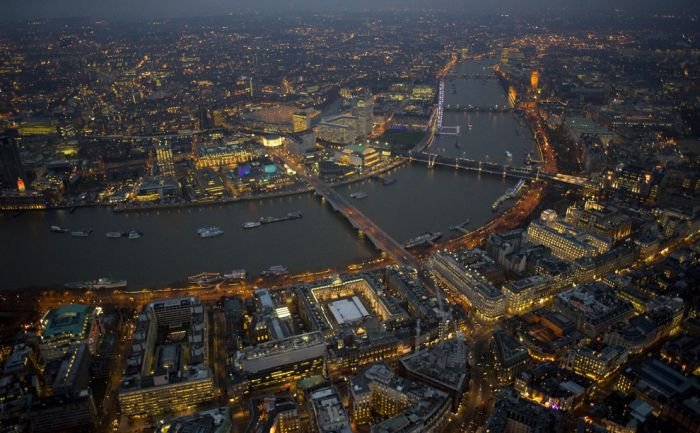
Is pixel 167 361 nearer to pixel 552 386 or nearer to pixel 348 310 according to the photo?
pixel 348 310

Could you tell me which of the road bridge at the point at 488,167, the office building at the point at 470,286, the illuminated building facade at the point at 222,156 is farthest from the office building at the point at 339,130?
the office building at the point at 470,286

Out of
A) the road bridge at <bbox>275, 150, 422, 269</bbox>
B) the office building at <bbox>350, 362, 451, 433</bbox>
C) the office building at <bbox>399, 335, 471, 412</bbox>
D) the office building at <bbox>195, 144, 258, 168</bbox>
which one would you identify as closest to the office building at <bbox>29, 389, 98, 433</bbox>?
the office building at <bbox>350, 362, 451, 433</bbox>

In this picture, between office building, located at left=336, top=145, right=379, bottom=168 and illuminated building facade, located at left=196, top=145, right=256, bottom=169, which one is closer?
office building, located at left=336, top=145, right=379, bottom=168

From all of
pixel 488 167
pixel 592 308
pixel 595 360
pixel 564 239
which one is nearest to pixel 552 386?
pixel 595 360

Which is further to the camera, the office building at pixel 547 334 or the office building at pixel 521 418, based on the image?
the office building at pixel 547 334

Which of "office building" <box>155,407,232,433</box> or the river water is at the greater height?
"office building" <box>155,407,232,433</box>

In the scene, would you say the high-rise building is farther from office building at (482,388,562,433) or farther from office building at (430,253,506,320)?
office building at (482,388,562,433)

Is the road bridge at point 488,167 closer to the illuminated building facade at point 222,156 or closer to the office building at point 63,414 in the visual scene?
the illuminated building facade at point 222,156
